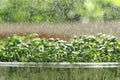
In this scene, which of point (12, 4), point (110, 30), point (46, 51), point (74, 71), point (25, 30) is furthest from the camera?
point (12, 4)

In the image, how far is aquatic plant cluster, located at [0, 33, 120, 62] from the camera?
2.83 m

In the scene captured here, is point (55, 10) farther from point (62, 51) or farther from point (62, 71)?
point (62, 71)

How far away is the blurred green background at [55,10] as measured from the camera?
10.2m

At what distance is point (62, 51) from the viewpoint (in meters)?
2.87

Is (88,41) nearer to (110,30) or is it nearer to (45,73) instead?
(45,73)

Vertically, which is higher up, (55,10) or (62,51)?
(55,10)

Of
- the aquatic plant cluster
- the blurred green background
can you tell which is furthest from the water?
the blurred green background

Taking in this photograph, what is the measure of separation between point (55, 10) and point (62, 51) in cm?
757

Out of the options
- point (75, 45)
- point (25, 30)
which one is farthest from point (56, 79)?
point (25, 30)

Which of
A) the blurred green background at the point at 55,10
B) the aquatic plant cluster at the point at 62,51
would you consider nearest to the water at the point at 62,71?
the aquatic plant cluster at the point at 62,51

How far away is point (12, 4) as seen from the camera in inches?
399

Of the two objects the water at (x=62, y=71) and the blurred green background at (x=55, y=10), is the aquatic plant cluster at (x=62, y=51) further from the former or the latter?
the blurred green background at (x=55, y=10)

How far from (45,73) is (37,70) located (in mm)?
55

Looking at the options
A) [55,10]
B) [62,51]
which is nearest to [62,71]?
[62,51]
